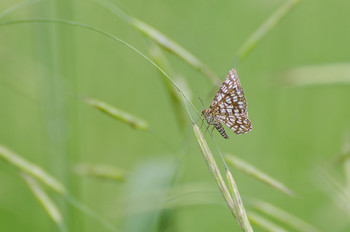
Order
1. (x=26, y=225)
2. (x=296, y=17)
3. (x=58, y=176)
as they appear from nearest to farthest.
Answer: (x=58, y=176)
(x=26, y=225)
(x=296, y=17)

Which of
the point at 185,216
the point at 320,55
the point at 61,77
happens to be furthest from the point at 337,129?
the point at 61,77

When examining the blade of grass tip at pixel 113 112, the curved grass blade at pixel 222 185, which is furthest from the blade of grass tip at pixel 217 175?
the blade of grass tip at pixel 113 112

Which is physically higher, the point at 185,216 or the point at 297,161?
the point at 297,161

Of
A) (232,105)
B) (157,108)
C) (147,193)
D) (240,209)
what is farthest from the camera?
(157,108)

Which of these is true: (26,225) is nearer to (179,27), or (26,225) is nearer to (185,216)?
(185,216)

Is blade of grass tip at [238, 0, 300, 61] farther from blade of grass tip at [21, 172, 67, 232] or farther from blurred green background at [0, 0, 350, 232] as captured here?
blade of grass tip at [21, 172, 67, 232]

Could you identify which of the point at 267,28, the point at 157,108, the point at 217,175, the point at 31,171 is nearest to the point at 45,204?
the point at 31,171

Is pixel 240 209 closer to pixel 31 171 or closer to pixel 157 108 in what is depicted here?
pixel 31 171
